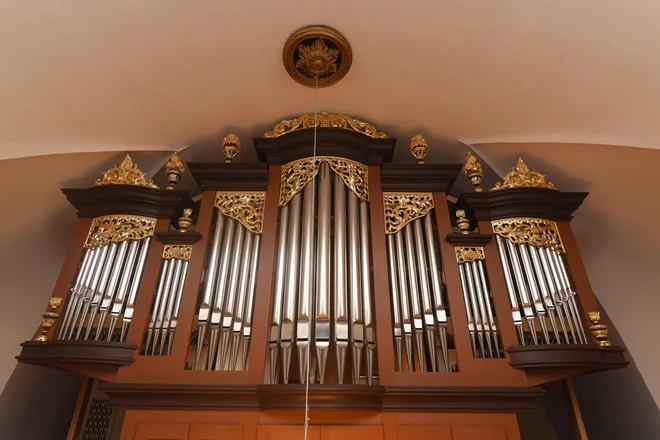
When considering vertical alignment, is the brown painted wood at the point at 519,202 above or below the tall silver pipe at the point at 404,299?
above

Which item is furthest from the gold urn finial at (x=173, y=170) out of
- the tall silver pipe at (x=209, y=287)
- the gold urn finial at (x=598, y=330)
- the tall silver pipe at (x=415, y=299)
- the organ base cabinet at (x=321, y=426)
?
the gold urn finial at (x=598, y=330)

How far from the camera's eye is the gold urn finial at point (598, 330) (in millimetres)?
2965

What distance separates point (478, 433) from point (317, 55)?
2785mm

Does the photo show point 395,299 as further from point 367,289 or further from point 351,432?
point 351,432

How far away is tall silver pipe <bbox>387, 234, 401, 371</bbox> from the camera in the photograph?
297 centimetres

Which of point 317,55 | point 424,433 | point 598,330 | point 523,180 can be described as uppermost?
point 317,55

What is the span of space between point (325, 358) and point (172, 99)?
2.41 meters

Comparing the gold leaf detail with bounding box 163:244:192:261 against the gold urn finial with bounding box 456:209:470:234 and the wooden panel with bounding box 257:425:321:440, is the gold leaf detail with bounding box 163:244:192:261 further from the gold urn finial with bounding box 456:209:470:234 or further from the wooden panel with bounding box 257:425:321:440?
the gold urn finial with bounding box 456:209:470:234

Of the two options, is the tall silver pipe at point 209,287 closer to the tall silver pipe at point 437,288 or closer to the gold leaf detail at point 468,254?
the tall silver pipe at point 437,288

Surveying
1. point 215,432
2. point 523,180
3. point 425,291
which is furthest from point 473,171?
point 215,432

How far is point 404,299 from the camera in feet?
10.3

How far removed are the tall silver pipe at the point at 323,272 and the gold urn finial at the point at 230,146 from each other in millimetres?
777

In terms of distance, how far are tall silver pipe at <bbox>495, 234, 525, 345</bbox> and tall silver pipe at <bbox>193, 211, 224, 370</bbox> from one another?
6.90 ft

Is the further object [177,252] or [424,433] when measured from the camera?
[177,252]
